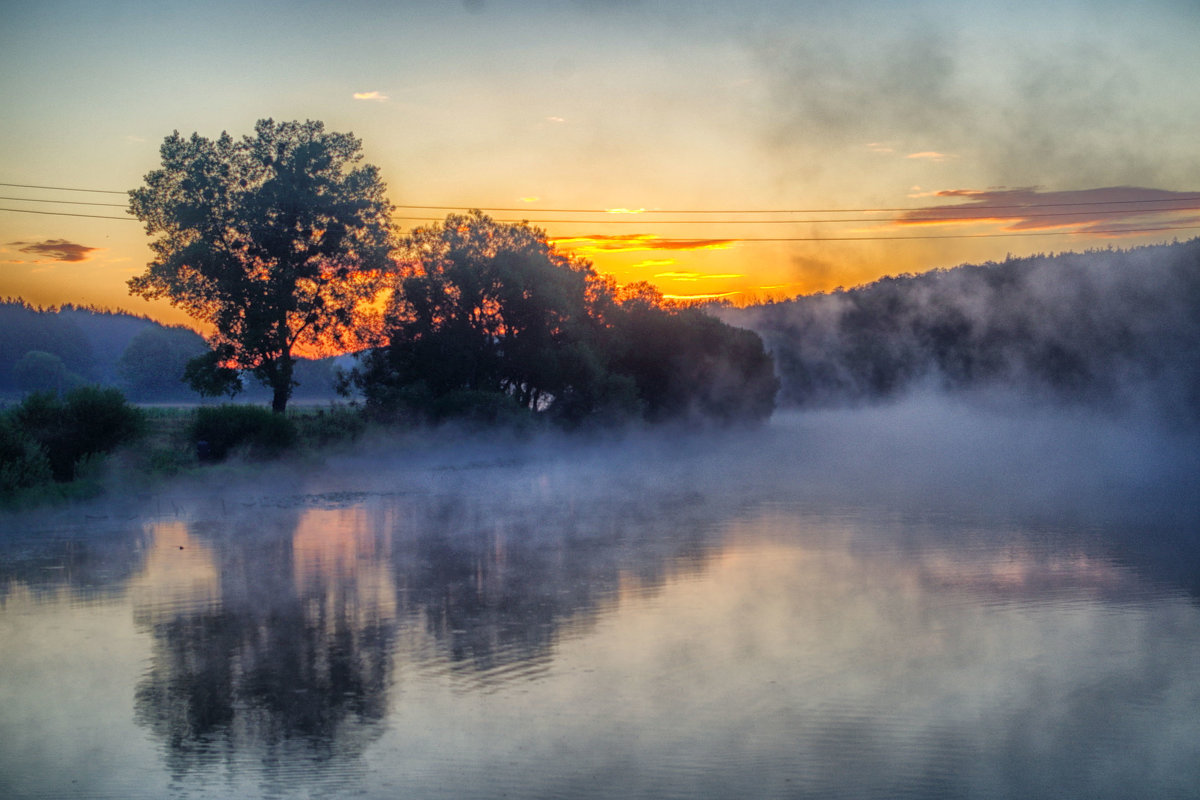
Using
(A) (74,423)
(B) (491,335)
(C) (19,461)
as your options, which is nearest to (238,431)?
(A) (74,423)

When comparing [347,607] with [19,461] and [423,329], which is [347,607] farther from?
[423,329]

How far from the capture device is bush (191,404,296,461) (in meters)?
31.7

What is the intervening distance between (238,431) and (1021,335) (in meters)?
69.8

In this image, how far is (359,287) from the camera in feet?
143

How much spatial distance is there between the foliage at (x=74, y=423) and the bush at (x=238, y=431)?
3.29 metres

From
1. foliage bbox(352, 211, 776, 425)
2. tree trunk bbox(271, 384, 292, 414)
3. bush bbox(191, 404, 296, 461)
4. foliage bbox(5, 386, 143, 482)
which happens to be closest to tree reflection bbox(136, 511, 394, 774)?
foliage bbox(5, 386, 143, 482)

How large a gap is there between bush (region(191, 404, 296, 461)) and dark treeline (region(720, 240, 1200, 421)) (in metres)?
54.6

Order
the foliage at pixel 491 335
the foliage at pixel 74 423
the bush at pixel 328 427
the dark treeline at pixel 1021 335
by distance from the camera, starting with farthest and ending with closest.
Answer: the dark treeline at pixel 1021 335 < the foliage at pixel 491 335 < the bush at pixel 328 427 < the foliage at pixel 74 423

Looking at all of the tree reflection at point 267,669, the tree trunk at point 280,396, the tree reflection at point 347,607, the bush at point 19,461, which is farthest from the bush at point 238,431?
the tree reflection at point 267,669

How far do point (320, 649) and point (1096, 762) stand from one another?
8186 mm

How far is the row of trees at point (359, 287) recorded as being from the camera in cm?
4022

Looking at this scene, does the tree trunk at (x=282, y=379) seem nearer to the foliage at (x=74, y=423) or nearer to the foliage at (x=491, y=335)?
the foliage at (x=491, y=335)

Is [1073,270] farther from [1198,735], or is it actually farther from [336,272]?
[1198,735]

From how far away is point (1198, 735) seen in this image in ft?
28.5
